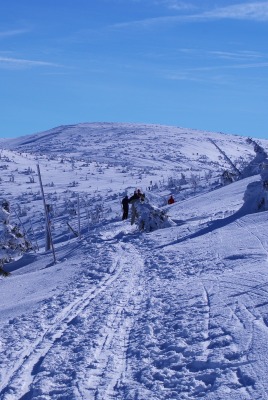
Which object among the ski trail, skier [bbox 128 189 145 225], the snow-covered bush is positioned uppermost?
skier [bbox 128 189 145 225]

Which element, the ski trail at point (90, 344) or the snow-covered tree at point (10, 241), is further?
the snow-covered tree at point (10, 241)

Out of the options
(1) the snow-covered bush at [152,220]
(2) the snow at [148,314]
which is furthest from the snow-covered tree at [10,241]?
(1) the snow-covered bush at [152,220]

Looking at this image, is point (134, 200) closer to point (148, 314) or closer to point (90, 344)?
point (148, 314)

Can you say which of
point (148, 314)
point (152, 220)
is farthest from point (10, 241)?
point (148, 314)

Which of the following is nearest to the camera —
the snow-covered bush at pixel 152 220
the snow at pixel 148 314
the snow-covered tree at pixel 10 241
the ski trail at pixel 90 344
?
the snow at pixel 148 314

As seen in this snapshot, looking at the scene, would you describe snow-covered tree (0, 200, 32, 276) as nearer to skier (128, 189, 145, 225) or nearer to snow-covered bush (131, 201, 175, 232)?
skier (128, 189, 145, 225)

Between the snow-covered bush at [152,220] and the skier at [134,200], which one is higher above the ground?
the skier at [134,200]

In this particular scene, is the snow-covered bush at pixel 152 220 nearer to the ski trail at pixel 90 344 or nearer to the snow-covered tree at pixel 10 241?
the snow-covered tree at pixel 10 241

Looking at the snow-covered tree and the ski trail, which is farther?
the snow-covered tree

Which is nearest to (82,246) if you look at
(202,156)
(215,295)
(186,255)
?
(186,255)

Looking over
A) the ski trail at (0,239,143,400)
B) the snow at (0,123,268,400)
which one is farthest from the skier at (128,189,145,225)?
the ski trail at (0,239,143,400)

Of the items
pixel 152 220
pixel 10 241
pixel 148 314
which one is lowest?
pixel 148 314

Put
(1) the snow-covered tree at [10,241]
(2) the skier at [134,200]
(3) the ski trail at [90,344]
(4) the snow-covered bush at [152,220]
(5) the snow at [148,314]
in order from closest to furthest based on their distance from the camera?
(5) the snow at [148,314] → (3) the ski trail at [90,344] → (4) the snow-covered bush at [152,220] → (2) the skier at [134,200] → (1) the snow-covered tree at [10,241]

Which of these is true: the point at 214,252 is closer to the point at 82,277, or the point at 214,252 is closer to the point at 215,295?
the point at 82,277
